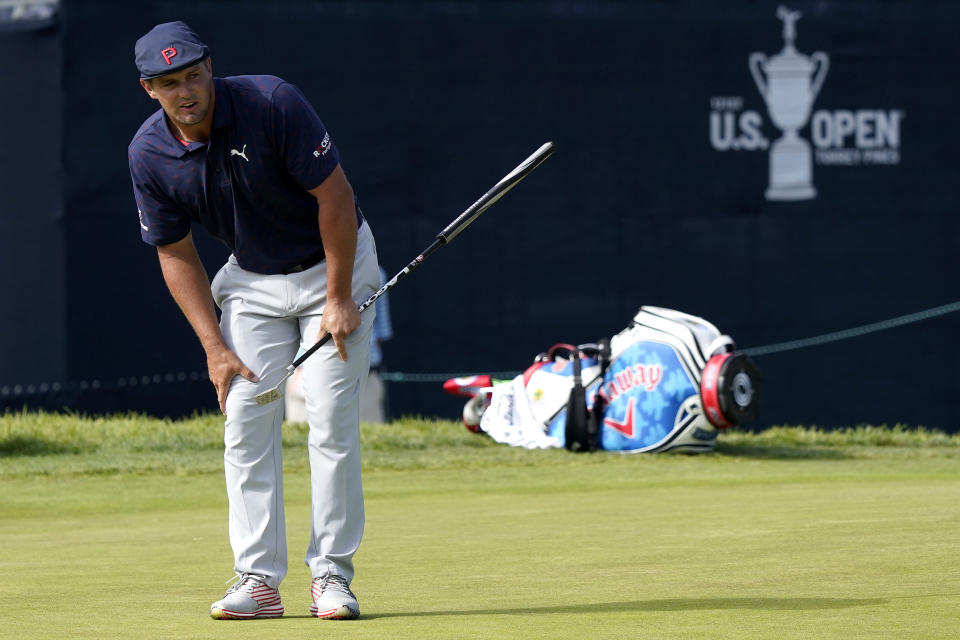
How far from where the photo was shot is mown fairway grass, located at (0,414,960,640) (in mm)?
4012

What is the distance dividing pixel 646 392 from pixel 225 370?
4959mm

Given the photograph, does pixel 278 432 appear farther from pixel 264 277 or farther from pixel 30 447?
pixel 30 447

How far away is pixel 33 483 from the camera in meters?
8.20

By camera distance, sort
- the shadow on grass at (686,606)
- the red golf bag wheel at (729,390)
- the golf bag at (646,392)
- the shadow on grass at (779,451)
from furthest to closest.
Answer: the shadow on grass at (779,451) → the golf bag at (646,392) → the red golf bag wheel at (729,390) → the shadow on grass at (686,606)

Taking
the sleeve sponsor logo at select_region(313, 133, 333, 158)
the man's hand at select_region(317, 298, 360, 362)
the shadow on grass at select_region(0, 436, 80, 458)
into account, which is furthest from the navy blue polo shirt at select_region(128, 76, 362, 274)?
the shadow on grass at select_region(0, 436, 80, 458)

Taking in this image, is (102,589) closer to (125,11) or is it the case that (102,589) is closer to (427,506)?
(427,506)

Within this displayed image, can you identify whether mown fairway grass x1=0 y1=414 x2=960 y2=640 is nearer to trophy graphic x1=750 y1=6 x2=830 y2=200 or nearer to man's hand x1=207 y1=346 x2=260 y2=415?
man's hand x1=207 y1=346 x2=260 y2=415

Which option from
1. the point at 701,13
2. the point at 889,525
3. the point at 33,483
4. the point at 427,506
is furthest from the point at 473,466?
the point at 701,13

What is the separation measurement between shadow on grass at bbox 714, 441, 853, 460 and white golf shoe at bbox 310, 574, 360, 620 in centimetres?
522

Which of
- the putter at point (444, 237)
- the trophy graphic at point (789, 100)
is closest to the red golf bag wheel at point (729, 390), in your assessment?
the trophy graphic at point (789, 100)

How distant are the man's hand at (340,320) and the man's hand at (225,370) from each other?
0.78 feet

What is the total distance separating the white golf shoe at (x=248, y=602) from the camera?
4.08 m

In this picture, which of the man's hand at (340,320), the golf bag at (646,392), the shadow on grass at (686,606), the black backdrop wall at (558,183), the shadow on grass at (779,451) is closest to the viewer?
the shadow on grass at (686,606)

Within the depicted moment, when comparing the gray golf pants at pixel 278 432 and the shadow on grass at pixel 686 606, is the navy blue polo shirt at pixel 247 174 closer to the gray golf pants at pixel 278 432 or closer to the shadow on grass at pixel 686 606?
the gray golf pants at pixel 278 432
